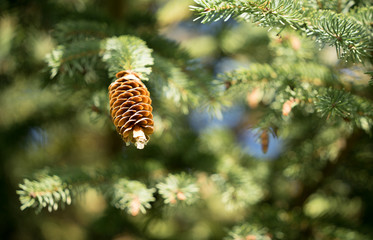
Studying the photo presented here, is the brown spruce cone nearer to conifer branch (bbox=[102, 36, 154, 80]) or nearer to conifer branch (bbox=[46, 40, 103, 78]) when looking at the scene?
conifer branch (bbox=[102, 36, 154, 80])

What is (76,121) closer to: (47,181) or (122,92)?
(47,181)

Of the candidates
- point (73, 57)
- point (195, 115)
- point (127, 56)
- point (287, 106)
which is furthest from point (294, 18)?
point (195, 115)

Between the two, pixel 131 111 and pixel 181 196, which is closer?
pixel 131 111

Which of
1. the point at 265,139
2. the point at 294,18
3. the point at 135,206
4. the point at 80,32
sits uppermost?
the point at 80,32

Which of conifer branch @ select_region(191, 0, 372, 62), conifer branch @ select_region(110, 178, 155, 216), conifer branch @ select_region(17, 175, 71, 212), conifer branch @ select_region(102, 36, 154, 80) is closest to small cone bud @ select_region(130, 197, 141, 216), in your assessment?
conifer branch @ select_region(110, 178, 155, 216)

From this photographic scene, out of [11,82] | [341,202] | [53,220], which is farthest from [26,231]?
[341,202]

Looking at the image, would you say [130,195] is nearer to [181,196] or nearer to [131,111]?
[181,196]

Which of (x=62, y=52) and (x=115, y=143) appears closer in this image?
(x=62, y=52)

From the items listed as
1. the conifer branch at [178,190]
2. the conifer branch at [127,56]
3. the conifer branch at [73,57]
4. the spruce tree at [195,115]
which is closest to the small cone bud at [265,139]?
the spruce tree at [195,115]
